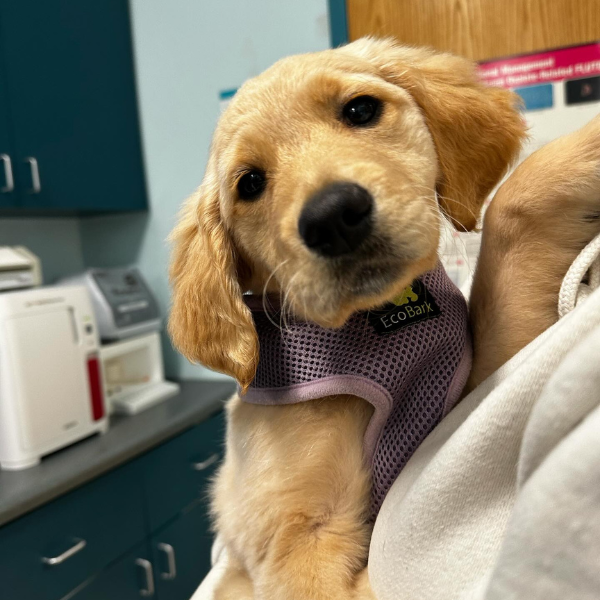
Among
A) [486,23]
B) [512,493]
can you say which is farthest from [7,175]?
[512,493]

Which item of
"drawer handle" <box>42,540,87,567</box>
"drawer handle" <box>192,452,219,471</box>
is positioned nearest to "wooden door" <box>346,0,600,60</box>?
"drawer handle" <box>192,452,219,471</box>

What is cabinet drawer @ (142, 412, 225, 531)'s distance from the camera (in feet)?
6.46

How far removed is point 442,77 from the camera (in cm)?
76

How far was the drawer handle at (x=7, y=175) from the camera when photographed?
6.55ft

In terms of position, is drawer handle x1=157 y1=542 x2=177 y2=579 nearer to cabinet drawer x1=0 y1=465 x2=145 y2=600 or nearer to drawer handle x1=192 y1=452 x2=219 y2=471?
cabinet drawer x1=0 y1=465 x2=145 y2=600

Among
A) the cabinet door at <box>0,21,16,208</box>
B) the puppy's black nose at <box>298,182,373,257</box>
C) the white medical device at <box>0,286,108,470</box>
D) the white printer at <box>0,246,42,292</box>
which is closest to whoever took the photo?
the puppy's black nose at <box>298,182,373,257</box>

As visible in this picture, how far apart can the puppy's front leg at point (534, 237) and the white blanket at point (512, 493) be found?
115 millimetres

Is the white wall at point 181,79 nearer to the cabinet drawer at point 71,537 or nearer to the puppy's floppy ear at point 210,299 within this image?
the cabinet drawer at point 71,537

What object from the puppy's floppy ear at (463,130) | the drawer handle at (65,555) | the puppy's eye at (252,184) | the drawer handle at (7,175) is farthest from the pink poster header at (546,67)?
the drawer handle at (65,555)

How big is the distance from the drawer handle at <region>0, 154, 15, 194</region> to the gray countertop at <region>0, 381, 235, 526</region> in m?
1.04

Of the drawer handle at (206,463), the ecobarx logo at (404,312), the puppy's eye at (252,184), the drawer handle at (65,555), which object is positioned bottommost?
the drawer handle at (206,463)

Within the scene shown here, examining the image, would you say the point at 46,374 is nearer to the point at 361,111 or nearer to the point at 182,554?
the point at 182,554

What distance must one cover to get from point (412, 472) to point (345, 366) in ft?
0.47

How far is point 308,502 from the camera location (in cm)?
65
